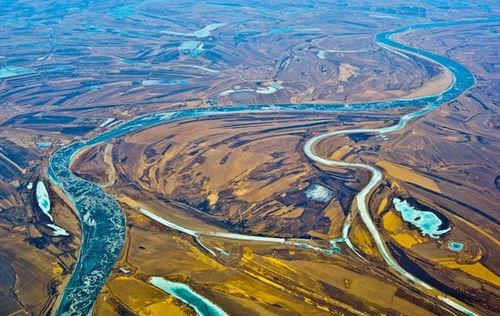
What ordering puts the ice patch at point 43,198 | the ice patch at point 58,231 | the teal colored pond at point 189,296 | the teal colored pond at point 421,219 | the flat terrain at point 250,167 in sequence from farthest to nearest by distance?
the ice patch at point 43,198 < the teal colored pond at point 421,219 < the ice patch at point 58,231 < the flat terrain at point 250,167 < the teal colored pond at point 189,296

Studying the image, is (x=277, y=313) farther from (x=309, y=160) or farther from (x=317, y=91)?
(x=317, y=91)

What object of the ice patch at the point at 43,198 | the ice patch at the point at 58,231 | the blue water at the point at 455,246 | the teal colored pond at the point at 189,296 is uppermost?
the ice patch at the point at 43,198

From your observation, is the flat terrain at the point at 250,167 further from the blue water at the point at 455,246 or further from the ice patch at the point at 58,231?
the blue water at the point at 455,246

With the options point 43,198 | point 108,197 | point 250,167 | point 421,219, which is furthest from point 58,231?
point 421,219

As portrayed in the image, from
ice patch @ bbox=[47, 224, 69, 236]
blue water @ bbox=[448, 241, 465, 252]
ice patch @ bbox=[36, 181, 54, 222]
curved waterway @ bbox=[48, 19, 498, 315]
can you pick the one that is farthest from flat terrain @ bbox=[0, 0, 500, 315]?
curved waterway @ bbox=[48, 19, 498, 315]

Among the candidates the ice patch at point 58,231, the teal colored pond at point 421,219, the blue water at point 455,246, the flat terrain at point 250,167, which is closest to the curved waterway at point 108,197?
the flat terrain at point 250,167

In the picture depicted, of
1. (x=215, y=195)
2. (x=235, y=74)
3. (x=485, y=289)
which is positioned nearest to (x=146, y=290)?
(x=215, y=195)
